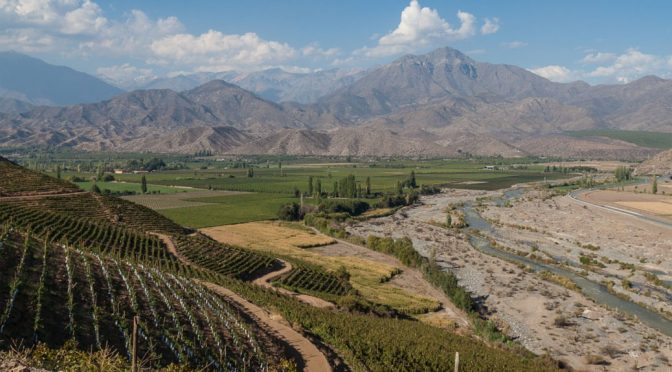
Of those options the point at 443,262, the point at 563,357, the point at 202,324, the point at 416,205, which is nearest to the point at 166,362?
the point at 202,324

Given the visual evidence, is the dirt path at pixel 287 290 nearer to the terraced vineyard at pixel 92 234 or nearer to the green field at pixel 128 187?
the terraced vineyard at pixel 92 234

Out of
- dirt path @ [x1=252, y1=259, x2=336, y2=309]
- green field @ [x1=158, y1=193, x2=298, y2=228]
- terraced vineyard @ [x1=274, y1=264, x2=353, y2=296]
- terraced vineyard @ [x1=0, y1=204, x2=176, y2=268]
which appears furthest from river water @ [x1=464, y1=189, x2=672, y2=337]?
terraced vineyard @ [x1=0, y1=204, x2=176, y2=268]

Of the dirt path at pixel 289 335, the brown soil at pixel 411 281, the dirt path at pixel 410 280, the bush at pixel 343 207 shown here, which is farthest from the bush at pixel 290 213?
the dirt path at pixel 289 335

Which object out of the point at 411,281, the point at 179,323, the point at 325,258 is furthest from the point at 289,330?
the point at 325,258

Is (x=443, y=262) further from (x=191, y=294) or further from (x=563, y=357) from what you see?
(x=191, y=294)

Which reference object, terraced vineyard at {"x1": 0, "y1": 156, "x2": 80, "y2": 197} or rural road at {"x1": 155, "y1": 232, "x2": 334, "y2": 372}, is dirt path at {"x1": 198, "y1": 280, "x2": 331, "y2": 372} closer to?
rural road at {"x1": 155, "y1": 232, "x2": 334, "y2": 372}
